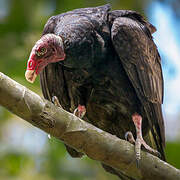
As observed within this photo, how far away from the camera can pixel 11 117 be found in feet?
22.3

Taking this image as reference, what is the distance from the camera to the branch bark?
3711 millimetres

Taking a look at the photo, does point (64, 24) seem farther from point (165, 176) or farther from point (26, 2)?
point (165, 176)

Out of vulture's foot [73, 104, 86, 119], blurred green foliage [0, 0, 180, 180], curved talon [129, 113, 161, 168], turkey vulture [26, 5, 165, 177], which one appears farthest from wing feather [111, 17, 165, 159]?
blurred green foliage [0, 0, 180, 180]

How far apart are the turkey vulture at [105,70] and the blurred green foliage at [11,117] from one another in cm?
82

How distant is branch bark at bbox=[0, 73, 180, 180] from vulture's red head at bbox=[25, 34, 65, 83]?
2.97 ft

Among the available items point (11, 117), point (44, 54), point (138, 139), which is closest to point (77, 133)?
point (138, 139)

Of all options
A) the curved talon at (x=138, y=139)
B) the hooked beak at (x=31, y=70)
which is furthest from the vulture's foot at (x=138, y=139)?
the hooked beak at (x=31, y=70)

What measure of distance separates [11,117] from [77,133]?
2.90 meters

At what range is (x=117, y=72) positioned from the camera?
5.02 meters

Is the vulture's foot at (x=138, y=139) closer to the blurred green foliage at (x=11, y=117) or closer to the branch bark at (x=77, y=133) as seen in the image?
the branch bark at (x=77, y=133)

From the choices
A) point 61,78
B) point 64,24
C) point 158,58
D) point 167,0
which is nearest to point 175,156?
point 158,58

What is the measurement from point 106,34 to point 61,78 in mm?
717

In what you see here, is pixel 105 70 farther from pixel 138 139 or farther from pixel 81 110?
pixel 138 139

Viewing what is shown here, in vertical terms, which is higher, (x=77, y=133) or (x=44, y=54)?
(x=44, y=54)
